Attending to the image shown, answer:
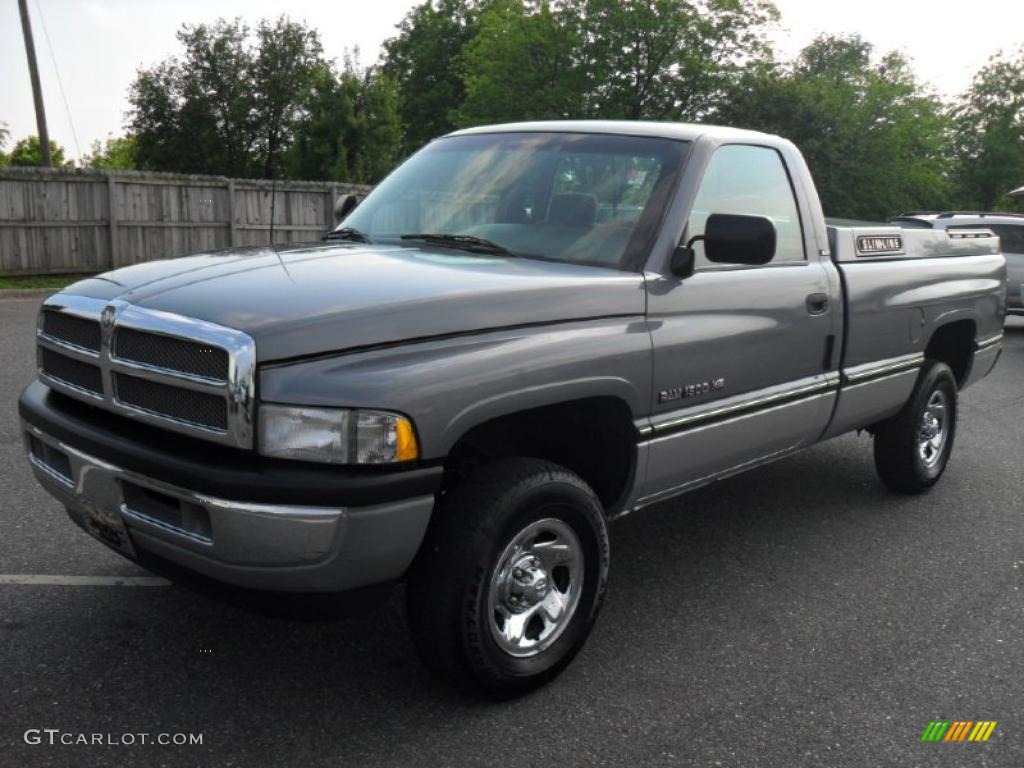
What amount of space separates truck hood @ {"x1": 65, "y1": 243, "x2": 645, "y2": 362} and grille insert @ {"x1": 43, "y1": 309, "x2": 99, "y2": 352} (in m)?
0.10

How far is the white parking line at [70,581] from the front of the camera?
3.94 m

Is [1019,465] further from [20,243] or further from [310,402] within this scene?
[20,243]

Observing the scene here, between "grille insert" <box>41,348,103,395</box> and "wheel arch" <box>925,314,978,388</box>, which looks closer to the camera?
"grille insert" <box>41,348,103,395</box>

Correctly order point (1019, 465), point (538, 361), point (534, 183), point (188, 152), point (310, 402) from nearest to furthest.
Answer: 1. point (310, 402)
2. point (538, 361)
3. point (534, 183)
4. point (1019, 465)
5. point (188, 152)

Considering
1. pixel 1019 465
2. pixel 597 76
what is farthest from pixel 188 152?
pixel 1019 465

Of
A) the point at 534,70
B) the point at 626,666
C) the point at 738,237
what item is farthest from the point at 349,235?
the point at 534,70

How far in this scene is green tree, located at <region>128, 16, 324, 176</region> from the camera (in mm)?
51688

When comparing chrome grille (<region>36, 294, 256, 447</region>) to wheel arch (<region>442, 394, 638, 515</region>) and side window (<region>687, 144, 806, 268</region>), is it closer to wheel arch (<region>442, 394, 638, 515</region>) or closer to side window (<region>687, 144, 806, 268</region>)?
wheel arch (<region>442, 394, 638, 515</region>)

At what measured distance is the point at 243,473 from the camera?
261 cm

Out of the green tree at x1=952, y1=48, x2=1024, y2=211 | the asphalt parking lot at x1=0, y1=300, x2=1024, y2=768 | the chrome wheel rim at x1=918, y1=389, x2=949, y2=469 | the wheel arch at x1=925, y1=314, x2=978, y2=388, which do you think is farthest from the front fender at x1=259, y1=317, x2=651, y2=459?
the green tree at x1=952, y1=48, x2=1024, y2=211

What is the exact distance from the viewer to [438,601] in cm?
291

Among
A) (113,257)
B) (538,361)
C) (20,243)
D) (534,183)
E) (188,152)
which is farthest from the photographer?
(188,152)

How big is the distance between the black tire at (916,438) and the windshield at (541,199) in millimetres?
2450

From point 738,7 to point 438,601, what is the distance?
3997 cm
